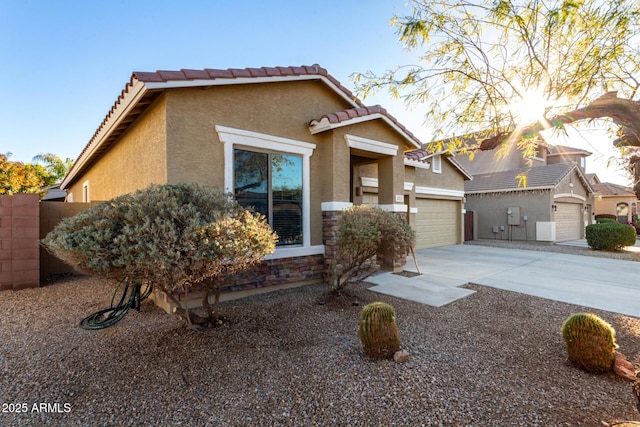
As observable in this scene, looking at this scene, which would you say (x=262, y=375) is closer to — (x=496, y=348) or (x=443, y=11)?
(x=496, y=348)

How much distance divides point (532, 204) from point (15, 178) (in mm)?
31078

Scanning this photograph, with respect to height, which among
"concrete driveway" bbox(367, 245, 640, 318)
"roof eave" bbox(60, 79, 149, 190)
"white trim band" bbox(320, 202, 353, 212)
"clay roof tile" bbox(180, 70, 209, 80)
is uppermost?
"clay roof tile" bbox(180, 70, 209, 80)

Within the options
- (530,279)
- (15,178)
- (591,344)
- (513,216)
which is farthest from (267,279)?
(15,178)

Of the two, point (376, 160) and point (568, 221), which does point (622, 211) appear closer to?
point (568, 221)

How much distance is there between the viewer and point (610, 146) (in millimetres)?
4648

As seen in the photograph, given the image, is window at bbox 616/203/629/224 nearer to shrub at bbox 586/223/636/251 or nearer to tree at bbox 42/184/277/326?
shrub at bbox 586/223/636/251

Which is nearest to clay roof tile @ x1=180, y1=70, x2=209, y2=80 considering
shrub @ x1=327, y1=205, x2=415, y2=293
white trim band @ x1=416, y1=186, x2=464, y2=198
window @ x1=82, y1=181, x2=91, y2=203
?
shrub @ x1=327, y1=205, x2=415, y2=293

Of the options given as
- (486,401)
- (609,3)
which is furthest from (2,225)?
(609,3)

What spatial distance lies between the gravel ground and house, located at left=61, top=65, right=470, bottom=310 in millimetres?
2215

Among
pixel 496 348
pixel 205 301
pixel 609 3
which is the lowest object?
pixel 496 348

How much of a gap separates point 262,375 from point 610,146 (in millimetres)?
5927

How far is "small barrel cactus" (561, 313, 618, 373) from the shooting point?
344cm

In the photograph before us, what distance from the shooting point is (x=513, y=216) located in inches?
709

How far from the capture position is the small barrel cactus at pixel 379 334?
12.3 ft
